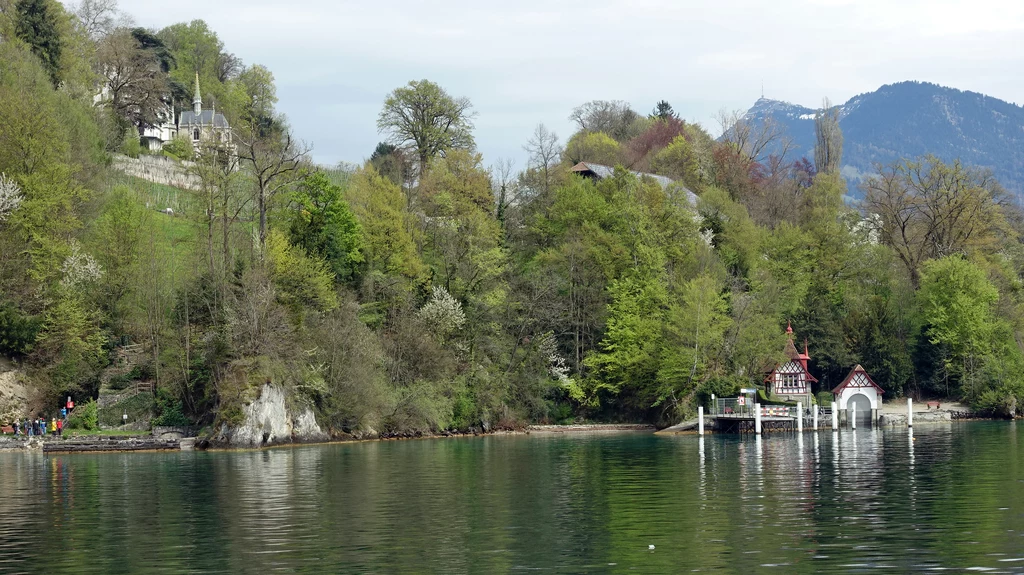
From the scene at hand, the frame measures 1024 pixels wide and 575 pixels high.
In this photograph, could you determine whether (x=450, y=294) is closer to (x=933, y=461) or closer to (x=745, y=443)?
(x=745, y=443)

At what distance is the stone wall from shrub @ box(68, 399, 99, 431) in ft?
114

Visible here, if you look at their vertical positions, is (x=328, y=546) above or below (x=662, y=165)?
below

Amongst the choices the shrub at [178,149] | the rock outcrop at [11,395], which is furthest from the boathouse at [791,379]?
the shrub at [178,149]

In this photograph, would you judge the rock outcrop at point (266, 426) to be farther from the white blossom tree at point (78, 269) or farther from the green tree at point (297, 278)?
the white blossom tree at point (78, 269)

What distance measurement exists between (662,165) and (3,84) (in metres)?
58.7

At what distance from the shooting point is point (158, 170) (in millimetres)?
95312

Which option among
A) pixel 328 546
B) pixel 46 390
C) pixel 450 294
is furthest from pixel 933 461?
pixel 46 390

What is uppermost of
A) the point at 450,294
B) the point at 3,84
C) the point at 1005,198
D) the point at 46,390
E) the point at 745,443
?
the point at 3,84

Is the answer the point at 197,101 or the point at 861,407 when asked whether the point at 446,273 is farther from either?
the point at 197,101

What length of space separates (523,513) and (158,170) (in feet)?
246

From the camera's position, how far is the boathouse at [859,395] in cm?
7488

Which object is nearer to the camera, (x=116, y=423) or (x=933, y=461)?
(x=933, y=461)

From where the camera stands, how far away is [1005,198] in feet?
319

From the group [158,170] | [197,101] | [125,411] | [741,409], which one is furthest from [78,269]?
[197,101]
